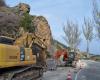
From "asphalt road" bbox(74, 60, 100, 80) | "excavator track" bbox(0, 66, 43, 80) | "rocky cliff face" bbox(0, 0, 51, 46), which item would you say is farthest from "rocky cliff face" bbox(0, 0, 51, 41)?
"excavator track" bbox(0, 66, 43, 80)

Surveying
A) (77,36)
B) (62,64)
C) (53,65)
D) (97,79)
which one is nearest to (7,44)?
(97,79)

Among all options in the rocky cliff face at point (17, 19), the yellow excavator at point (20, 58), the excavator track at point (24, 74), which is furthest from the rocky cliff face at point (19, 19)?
the excavator track at point (24, 74)

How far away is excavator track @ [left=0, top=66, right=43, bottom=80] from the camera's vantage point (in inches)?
725

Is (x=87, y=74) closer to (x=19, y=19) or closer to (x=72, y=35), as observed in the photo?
(x=19, y=19)

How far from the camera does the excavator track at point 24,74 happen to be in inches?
725

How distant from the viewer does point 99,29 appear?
61.9 m

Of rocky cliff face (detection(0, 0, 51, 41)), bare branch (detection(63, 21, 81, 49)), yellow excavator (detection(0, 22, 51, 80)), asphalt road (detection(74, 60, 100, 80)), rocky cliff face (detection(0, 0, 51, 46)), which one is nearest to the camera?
yellow excavator (detection(0, 22, 51, 80))

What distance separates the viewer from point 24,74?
20938 mm

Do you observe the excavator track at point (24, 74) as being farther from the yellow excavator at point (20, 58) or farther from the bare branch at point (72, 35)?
the bare branch at point (72, 35)

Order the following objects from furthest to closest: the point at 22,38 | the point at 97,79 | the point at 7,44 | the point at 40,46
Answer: the point at 97,79 < the point at 40,46 < the point at 22,38 < the point at 7,44

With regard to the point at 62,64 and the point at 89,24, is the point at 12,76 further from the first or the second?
the point at 89,24

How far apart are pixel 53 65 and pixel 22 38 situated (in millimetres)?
18667

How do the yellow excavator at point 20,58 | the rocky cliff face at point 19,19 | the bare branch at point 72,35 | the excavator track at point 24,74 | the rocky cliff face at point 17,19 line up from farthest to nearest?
the bare branch at point 72,35 < the rocky cliff face at point 19,19 < the rocky cliff face at point 17,19 < the excavator track at point 24,74 < the yellow excavator at point 20,58

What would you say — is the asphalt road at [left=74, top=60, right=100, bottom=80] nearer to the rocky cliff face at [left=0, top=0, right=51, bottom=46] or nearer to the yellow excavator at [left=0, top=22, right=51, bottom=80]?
the yellow excavator at [left=0, top=22, right=51, bottom=80]
